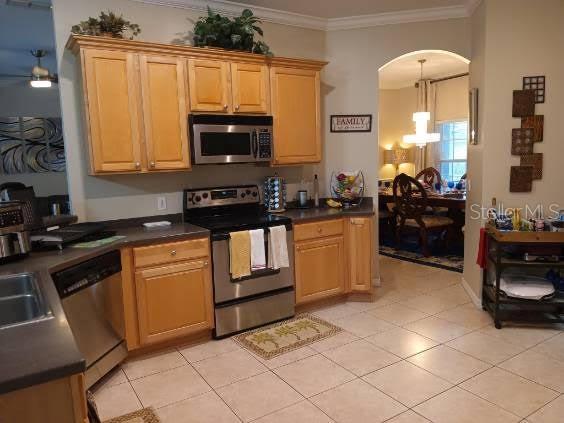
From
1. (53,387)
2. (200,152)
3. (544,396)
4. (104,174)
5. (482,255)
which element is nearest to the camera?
(53,387)

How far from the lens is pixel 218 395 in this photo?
2479 mm

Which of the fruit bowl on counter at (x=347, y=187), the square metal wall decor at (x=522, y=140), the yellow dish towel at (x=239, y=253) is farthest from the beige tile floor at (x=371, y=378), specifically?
the square metal wall decor at (x=522, y=140)

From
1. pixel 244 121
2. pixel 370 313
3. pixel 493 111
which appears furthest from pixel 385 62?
pixel 370 313

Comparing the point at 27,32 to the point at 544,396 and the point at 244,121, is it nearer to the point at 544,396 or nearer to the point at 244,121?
the point at 244,121

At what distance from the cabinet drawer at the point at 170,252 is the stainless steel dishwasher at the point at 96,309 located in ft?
0.49

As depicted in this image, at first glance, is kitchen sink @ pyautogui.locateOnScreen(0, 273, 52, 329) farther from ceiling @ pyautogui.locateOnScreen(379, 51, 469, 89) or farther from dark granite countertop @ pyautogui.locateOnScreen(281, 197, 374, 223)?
ceiling @ pyautogui.locateOnScreen(379, 51, 469, 89)

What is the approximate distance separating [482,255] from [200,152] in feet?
7.99

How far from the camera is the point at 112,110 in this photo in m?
2.96

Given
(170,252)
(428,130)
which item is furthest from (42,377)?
(428,130)

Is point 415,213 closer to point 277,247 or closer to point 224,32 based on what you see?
point 277,247

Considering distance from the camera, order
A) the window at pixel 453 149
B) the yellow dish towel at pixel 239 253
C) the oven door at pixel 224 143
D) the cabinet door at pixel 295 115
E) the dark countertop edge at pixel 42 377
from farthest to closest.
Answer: the window at pixel 453 149, the cabinet door at pixel 295 115, the oven door at pixel 224 143, the yellow dish towel at pixel 239 253, the dark countertop edge at pixel 42 377

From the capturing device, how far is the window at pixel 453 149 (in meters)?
7.74

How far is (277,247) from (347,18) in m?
2.39

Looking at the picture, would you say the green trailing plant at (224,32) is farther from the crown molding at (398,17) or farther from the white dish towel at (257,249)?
the white dish towel at (257,249)
